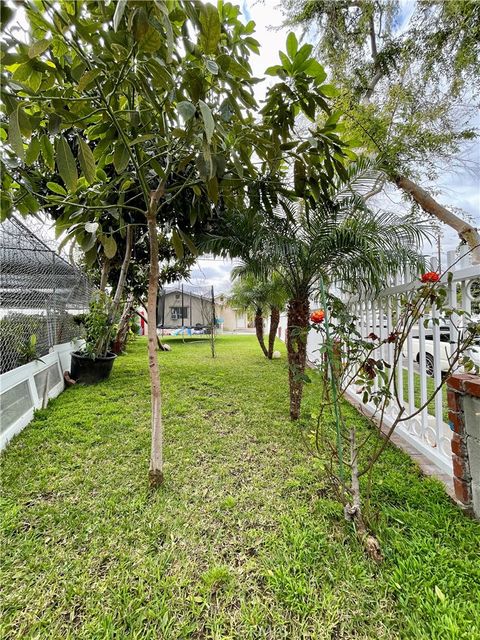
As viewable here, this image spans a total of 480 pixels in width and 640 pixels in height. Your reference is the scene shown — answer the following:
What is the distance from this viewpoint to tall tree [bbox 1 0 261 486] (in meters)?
1.03

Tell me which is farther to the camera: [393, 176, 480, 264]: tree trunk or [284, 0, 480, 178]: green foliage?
[393, 176, 480, 264]: tree trunk

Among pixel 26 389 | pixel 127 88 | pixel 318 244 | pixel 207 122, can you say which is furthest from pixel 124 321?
pixel 207 122

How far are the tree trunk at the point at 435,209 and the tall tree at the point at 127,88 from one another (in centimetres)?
619

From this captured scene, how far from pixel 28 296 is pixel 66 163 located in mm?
2770

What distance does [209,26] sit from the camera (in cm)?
114

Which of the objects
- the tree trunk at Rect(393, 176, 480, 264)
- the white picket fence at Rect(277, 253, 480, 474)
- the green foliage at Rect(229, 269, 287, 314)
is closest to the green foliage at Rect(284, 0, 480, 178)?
the tree trunk at Rect(393, 176, 480, 264)

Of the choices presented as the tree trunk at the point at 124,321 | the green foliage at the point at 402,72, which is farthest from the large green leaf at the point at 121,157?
the tree trunk at the point at 124,321

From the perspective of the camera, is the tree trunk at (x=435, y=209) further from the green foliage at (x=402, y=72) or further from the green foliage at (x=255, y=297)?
the green foliage at (x=255, y=297)

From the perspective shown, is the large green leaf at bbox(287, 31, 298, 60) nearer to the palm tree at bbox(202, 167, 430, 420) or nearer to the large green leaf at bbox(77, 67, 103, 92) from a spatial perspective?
the large green leaf at bbox(77, 67, 103, 92)

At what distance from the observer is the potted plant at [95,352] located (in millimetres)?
4488

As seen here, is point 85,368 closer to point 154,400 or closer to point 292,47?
point 154,400

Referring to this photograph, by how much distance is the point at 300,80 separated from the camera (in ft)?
4.95

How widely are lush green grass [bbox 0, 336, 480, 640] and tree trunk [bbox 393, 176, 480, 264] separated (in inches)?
248

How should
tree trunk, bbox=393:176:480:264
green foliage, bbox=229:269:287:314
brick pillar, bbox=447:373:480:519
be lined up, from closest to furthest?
1. brick pillar, bbox=447:373:480:519
2. green foliage, bbox=229:269:287:314
3. tree trunk, bbox=393:176:480:264
